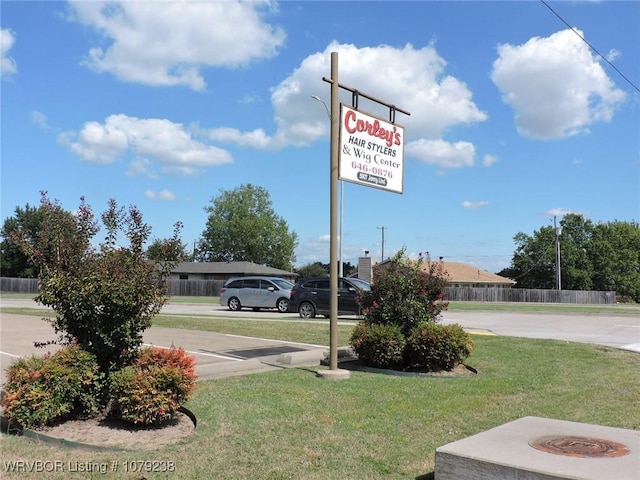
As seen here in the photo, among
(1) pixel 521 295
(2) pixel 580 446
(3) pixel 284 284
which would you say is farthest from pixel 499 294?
(2) pixel 580 446

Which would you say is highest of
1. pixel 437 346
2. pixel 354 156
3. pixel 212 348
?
pixel 354 156

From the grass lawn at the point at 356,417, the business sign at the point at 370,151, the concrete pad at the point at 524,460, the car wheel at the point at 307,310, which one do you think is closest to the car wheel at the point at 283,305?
the car wheel at the point at 307,310

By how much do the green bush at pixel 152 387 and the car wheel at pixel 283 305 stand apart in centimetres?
2112

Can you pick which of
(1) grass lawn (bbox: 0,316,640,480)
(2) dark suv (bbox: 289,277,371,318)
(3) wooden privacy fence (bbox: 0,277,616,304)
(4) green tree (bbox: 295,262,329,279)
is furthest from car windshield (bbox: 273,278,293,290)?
(4) green tree (bbox: 295,262,329,279)

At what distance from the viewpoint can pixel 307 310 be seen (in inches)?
928

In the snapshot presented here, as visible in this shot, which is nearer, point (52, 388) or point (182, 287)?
point (52, 388)

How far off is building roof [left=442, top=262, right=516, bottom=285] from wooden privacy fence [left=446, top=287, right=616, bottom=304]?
23.5 m

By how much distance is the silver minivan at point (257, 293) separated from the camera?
2719 cm

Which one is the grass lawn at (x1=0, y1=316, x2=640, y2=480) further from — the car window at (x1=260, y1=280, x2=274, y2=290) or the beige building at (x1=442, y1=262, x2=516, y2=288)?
the beige building at (x1=442, y1=262, x2=516, y2=288)

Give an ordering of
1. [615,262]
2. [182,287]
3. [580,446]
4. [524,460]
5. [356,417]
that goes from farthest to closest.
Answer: [615,262]
[182,287]
[356,417]
[580,446]
[524,460]

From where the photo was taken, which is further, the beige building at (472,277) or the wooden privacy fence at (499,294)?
the beige building at (472,277)

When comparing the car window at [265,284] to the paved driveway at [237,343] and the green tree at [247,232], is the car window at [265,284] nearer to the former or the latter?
the paved driveway at [237,343]

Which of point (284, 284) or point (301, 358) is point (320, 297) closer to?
point (284, 284)

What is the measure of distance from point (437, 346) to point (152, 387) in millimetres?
5047
